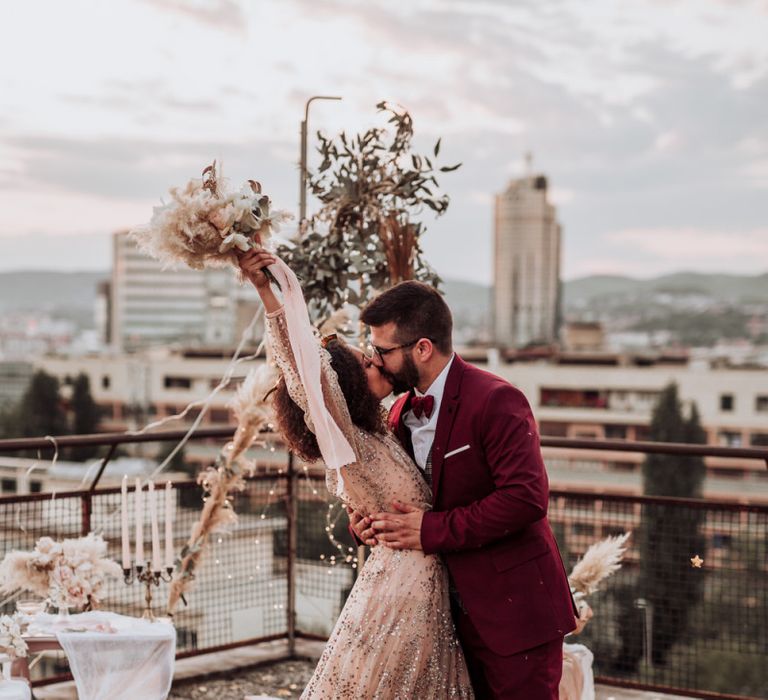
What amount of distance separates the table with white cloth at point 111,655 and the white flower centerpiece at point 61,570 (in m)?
0.11

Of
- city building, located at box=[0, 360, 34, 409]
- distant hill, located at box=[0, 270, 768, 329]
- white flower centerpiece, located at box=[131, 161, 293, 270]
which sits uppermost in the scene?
distant hill, located at box=[0, 270, 768, 329]

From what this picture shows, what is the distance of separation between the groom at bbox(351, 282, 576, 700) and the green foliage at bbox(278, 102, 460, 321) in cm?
178

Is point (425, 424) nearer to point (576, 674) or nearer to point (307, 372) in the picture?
point (307, 372)

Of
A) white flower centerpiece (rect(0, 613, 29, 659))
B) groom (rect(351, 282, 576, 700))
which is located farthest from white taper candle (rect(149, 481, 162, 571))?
groom (rect(351, 282, 576, 700))

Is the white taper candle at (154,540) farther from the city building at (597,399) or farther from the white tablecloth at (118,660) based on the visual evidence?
the city building at (597,399)

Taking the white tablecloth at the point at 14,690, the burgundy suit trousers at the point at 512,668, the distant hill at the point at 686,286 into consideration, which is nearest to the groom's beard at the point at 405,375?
the burgundy suit trousers at the point at 512,668

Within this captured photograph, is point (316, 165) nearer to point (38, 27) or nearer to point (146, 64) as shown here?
point (38, 27)

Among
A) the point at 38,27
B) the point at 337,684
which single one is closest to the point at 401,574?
the point at 337,684

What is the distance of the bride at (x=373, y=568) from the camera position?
9.34 ft

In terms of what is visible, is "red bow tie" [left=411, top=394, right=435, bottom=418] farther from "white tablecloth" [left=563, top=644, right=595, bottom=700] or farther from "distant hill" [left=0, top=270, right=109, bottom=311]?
"distant hill" [left=0, top=270, right=109, bottom=311]

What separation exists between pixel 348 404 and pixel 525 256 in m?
170

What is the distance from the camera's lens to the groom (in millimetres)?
2803

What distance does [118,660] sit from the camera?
154 inches

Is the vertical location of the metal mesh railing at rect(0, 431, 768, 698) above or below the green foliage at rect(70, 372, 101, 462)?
above
